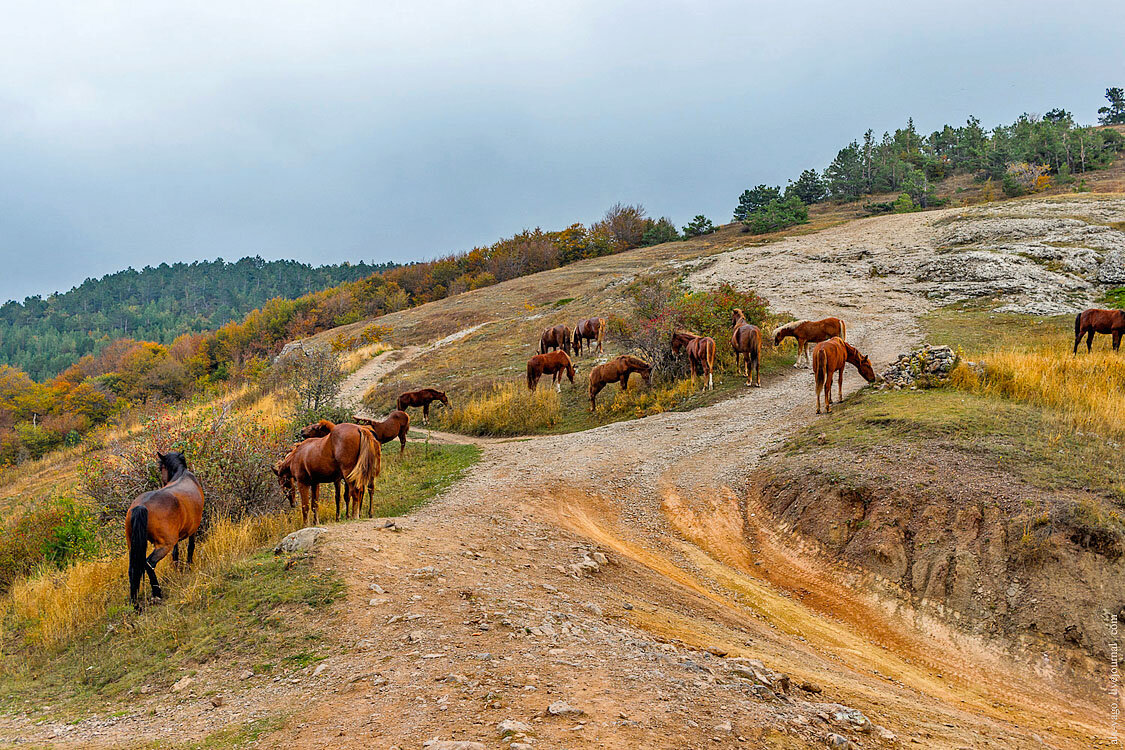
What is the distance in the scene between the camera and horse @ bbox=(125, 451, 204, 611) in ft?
22.1

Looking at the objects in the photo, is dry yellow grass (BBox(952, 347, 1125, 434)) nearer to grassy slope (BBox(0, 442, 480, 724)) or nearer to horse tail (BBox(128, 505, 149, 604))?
grassy slope (BBox(0, 442, 480, 724))

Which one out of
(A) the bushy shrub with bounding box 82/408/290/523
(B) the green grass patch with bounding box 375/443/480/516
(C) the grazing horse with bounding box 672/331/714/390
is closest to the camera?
(A) the bushy shrub with bounding box 82/408/290/523

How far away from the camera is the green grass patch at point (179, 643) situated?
210 inches

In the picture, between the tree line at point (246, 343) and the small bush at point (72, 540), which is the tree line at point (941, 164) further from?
the small bush at point (72, 540)

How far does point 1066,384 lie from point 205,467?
15.4 m

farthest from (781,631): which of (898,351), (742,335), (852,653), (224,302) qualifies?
(224,302)

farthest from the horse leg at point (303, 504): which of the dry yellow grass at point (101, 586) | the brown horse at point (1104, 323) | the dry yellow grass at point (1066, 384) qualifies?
the brown horse at point (1104, 323)

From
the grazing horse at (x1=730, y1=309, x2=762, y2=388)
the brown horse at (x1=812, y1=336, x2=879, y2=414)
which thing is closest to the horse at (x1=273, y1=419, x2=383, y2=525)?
the brown horse at (x1=812, y1=336, x2=879, y2=414)

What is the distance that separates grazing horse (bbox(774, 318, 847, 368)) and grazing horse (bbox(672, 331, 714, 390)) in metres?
3.01

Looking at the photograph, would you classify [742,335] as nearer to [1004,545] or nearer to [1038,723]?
[1004,545]

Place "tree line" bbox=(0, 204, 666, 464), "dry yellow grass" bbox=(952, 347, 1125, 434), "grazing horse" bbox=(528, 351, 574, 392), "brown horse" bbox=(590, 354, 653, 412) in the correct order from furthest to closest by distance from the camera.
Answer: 1. "tree line" bbox=(0, 204, 666, 464)
2. "grazing horse" bbox=(528, 351, 574, 392)
3. "brown horse" bbox=(590, 354, 653, 412)
4. "dry yellow grass" bbox=(952, 347, 1125, 434)

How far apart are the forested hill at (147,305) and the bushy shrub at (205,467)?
117 metres

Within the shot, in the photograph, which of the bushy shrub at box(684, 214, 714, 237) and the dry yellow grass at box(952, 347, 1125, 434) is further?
the bushy shrub at box(684, 214, 714, 237)

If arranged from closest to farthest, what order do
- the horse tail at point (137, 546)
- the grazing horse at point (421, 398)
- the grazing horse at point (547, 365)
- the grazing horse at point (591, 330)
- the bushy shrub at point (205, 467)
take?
the horse tail at point (137, 546) < the bushy shrub at point (205, 467) < the grazing horse at point (421, 398) < the grazing horse at point (547, 365) < the grazing horse at point (591, 330)
